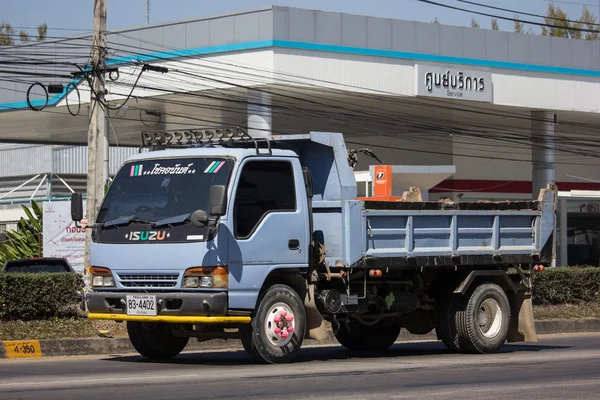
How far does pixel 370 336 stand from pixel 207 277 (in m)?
4.02

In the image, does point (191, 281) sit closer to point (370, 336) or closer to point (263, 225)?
point (263, 225)

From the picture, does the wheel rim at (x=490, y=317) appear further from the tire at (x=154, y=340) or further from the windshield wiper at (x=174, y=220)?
the windshield wiper at (x=174, y=220)

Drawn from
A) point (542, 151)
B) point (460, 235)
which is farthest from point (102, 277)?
point (542, 151)

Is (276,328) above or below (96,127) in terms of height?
below

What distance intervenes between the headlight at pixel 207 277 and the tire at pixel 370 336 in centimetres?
366

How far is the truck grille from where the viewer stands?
11.8 metres

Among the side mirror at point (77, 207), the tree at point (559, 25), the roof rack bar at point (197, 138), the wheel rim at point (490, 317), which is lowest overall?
the wheel rim at point (490, 317)

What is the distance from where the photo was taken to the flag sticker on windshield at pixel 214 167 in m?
12.1

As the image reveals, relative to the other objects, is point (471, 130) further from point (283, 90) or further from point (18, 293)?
point (18, 293)

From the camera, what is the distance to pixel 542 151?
125 feet

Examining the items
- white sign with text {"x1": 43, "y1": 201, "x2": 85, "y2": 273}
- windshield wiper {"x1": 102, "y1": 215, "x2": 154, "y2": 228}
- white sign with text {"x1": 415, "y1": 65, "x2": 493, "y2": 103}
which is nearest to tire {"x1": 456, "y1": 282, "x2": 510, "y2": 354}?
windshield wiper {"x1": 102, "y1": 215, "x2": 154, "y2": 228}

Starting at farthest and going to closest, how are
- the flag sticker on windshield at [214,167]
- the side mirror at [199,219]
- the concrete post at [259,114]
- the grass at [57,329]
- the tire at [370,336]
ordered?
the concrete post at [259,114] → the grass at [57,329] → the tire at [370,336] → the flag sticker on windshield at [214,167] → the side mirror at [199,219]

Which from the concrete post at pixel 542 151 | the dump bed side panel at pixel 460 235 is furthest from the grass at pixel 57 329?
the concrete post at pixel 542 151

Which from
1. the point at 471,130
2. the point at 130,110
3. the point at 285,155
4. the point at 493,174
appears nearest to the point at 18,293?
the point at 285,155
